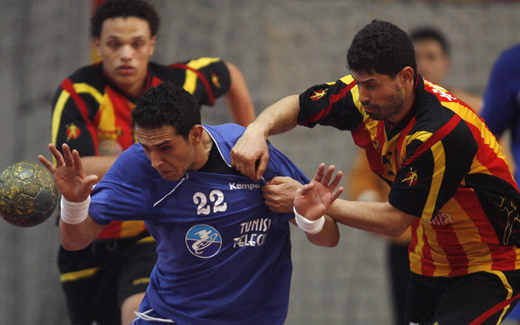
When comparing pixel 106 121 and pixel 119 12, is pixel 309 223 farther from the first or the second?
pixel 119 12

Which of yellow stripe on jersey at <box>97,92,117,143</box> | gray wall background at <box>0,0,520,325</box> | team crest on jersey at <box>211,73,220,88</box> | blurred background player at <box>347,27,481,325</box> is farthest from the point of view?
gray wall background at <box>0,0,520,325</box>

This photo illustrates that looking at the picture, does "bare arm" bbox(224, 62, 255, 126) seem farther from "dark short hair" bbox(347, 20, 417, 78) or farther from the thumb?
"dark short hair" bbox(347, 20, 417, 78)

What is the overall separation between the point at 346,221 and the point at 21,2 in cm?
427

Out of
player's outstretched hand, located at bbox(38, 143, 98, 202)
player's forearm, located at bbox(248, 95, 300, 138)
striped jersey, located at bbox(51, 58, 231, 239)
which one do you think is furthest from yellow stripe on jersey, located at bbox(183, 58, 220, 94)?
player's outstretched hand, located at bbox(38, 143, 98, 202)

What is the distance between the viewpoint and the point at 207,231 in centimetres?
291

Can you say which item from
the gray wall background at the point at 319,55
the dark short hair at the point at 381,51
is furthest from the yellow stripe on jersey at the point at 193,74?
the gray wall background at the point at 319,55

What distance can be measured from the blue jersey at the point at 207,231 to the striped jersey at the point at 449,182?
520 millimetres

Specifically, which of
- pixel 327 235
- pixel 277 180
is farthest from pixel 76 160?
pixel 327 235

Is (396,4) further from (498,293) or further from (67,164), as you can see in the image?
(67,164)

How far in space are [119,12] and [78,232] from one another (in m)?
1.69

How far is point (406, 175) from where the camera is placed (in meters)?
2.73

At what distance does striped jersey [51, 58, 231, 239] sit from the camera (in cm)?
366

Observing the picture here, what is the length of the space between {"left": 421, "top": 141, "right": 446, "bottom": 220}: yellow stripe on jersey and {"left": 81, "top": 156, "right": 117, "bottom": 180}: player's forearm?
1.74 metres

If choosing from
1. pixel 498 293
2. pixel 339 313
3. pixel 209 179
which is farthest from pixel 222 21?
pixel 498 293
